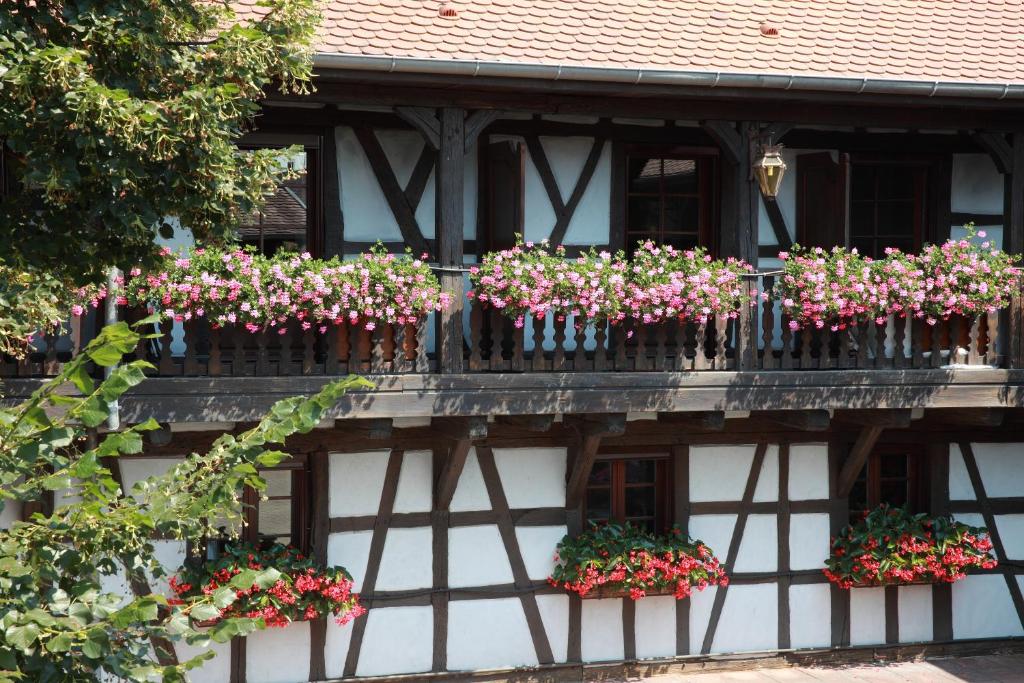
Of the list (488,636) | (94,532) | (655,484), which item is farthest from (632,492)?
(94,532)

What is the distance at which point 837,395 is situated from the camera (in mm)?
10500

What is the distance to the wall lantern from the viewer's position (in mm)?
9961

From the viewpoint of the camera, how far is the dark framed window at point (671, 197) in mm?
11141

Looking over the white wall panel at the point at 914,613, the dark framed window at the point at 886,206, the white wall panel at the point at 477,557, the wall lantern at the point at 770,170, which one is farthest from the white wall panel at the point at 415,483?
the white wall panel at the point at 914,613

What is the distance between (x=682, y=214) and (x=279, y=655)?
492cm

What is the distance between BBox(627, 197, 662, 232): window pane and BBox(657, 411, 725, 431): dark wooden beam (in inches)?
62.3

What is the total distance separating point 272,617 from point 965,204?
696 cm

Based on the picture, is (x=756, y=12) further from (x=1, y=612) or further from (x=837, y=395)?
(x=1, y=612)

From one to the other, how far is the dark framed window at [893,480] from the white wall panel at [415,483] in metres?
3.97

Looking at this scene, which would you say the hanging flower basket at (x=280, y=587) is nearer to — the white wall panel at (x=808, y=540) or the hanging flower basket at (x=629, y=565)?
the hanging flower basket at (x=629, y=565)

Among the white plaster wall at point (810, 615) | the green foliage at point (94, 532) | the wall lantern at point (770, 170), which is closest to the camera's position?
the green foliage at point (94, 532)

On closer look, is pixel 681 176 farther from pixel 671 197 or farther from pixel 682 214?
pixel 682 214

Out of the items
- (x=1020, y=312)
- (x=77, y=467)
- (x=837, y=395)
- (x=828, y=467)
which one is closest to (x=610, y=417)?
(x=837, y=395)

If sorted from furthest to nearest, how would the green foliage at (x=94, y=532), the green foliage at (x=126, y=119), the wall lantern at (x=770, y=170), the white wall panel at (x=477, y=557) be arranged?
1. the white wall panel at (x=477, y=557)
2. the wall lantern at (x=770, y=170)
3. the green foliage at (x=126, y=119)
4. the green foliage at (x=94, y=532)
